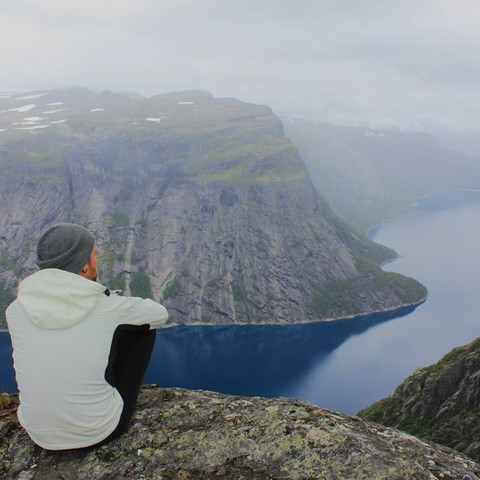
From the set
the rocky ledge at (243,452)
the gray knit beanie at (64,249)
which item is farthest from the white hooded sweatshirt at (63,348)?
the rocky ledge at (243,452)

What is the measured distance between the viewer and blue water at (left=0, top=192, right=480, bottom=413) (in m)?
118

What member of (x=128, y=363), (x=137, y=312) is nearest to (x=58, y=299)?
(x=137, y=312)

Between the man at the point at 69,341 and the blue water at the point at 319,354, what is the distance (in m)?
107

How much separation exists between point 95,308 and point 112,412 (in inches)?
60.3

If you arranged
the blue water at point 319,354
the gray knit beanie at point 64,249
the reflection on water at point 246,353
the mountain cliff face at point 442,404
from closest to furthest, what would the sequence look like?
the gray knit beanie at point 64,249
the mountain cliff face at point 442,404
the blue water at point 319,354
the reflection on water at point 246,353

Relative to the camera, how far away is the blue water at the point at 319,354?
11825cm

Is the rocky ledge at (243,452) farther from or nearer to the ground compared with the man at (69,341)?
nearer to the ground

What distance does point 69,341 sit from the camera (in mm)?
5594

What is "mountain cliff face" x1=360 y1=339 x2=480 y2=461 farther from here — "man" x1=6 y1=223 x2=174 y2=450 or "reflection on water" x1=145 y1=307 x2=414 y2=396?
"reflection on water" x1=145 y1=307 x2=414 y2=396

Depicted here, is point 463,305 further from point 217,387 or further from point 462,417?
point 462,417

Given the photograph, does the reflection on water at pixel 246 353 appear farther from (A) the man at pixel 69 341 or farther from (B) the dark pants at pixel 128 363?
(A) the man at pixel 69 341

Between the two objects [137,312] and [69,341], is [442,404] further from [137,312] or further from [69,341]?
[69,341]

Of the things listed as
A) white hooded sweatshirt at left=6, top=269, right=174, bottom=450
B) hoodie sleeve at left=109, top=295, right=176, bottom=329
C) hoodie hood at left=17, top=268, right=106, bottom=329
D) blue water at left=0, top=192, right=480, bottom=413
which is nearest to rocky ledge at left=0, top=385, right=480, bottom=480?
white hooded sweatshirt at left=6, top=269, right=174, bottom=450

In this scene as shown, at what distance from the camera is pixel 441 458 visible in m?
6.27
